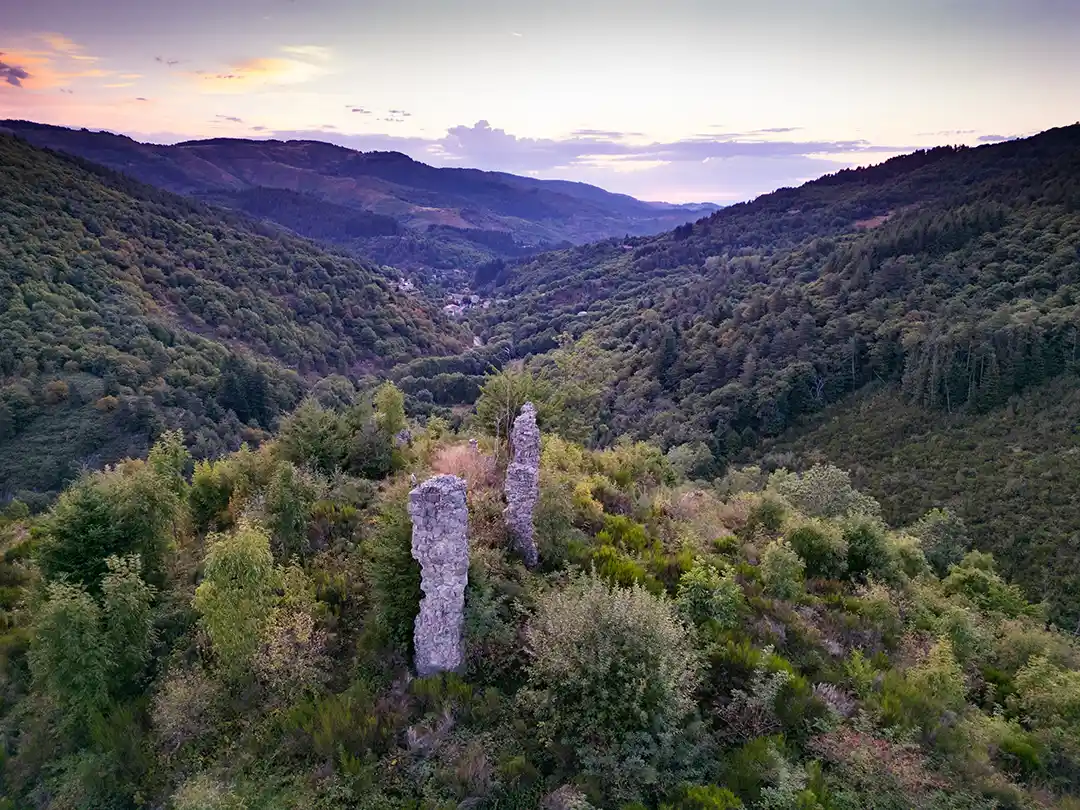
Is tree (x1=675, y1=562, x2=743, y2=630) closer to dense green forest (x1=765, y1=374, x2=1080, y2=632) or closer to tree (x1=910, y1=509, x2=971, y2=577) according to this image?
tree (x1=910, y1=509, x2=971, y2=577)

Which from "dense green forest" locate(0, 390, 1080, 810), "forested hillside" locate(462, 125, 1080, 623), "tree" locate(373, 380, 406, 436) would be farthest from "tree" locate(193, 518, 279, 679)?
"forested hillside" locate(462, 125, 1080, 623)

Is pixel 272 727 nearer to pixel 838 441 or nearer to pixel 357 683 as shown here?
pixel 357 683

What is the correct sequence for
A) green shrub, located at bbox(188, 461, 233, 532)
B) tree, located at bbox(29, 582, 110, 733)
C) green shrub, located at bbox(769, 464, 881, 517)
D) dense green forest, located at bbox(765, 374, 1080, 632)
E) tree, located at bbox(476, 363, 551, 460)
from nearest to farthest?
1. tree, located at bbox(29, 582, 110, 733)
2. green shrub, located at bbox(188, 461, 233, 532)
3. tree, located at bbox(476, 363, 551, 460)
4. green shrub, located at bbox(769, 464, 881, 517)
5. dense green forest, located at bbox(765, 374, 1080, 632)

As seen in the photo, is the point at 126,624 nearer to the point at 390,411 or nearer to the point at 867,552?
the point at 390,411

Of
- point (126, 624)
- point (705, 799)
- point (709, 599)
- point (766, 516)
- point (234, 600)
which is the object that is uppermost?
point (234, 600)

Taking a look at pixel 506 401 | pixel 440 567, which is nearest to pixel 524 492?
pixel 440 567

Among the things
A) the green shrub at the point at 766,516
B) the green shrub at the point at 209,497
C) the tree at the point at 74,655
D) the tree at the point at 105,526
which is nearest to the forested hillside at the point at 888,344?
the green shrub at the point at 766,516
